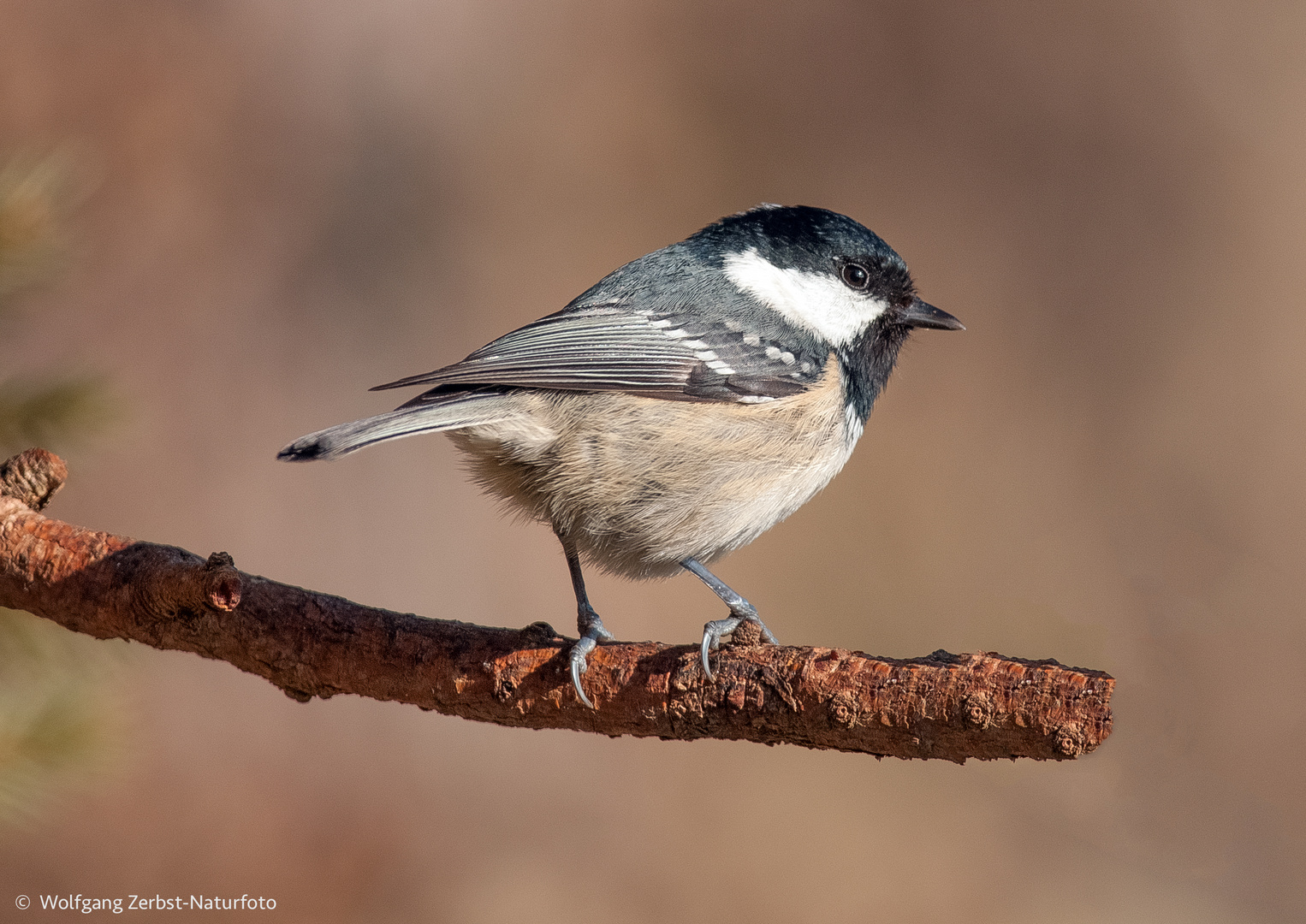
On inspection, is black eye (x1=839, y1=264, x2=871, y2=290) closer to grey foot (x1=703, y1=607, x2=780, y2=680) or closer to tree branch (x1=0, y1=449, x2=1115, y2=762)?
grey foot (x1=703, y1=607, x2=780, y2=680)

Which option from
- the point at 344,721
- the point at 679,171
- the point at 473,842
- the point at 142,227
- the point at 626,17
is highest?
the point at 626,17

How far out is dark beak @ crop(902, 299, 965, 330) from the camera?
2.72m

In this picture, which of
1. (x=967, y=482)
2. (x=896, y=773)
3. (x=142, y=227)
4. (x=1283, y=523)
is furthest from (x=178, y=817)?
(x=1283, y=523)

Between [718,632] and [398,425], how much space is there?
771 mm

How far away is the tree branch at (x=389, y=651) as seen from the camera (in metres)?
1.58

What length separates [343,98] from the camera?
4.21m

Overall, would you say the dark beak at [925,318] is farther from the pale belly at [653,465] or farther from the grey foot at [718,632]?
the grey foot at [718,632]

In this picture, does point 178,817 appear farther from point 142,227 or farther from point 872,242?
point 872,242

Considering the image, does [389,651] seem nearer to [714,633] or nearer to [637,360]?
[714,633]

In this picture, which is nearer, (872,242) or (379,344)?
(872,242)

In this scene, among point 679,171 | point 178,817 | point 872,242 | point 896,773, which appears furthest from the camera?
point 679,171

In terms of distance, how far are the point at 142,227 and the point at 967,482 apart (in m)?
3.44

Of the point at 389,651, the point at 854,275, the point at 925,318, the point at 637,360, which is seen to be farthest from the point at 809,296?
the point at 389,651

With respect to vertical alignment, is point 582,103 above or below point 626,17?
below
